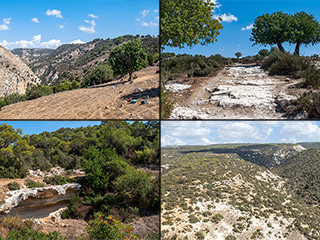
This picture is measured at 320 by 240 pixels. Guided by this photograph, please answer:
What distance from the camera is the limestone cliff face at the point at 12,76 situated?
3964 centimetres

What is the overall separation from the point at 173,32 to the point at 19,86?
46135mm

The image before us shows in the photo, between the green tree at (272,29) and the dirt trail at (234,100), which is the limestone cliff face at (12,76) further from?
the dirt trail at (234,100)

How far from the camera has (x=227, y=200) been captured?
44.0 feet

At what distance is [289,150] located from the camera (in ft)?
70.1

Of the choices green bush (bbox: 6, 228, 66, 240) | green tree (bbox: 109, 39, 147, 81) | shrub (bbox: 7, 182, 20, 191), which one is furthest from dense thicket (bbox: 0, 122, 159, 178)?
green bush (bbox: 6, 228, 66, 240)

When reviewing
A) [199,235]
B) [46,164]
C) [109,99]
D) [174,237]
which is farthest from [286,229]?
[46,164]

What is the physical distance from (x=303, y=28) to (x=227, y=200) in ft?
38.4

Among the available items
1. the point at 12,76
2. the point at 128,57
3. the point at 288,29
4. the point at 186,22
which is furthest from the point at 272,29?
the point at 12,76

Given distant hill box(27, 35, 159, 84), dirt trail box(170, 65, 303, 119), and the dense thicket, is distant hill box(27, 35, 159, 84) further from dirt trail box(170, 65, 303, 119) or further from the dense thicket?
dirt trail box(170, 65, 303, 119)

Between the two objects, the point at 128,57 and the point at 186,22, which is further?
the point at 128,57

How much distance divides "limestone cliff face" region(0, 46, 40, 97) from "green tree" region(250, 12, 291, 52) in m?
39.6

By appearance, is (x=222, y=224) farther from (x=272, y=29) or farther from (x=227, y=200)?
(x=272, y=29)

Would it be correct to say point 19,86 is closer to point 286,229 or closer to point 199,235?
point 199,235

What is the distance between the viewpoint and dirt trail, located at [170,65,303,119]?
14.1 feet
